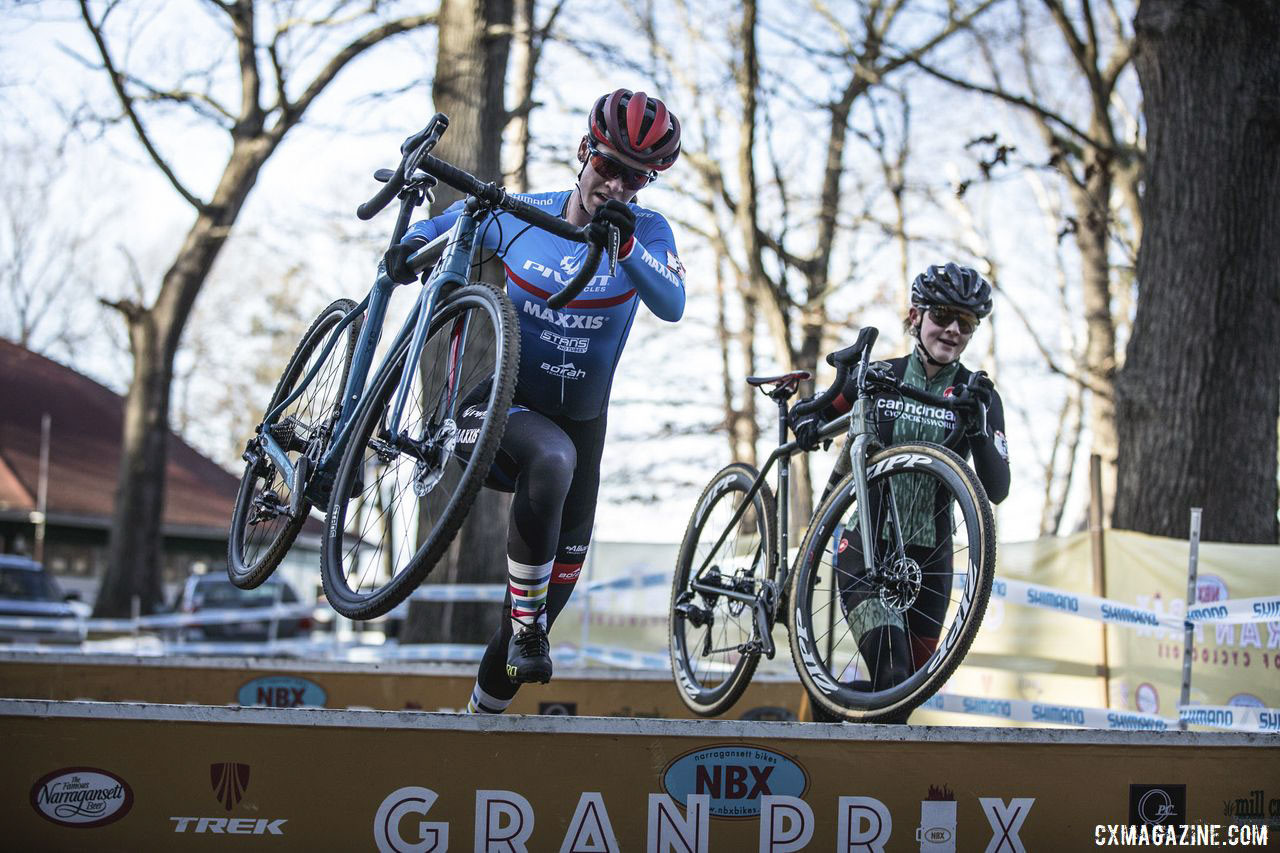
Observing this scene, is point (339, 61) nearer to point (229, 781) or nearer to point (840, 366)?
point (840, 366)

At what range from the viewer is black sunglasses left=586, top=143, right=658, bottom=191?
4.27 metres

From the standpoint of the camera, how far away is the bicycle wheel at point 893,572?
422cm

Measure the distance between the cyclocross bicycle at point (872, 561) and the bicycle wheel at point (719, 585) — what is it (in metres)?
0.02

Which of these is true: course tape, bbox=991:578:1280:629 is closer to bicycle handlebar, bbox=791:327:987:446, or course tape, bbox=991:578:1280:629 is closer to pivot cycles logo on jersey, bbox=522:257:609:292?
bicycle handlebar, bbox=791:327:987:446

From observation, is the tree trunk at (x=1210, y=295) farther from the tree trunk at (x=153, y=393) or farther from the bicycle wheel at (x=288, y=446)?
the tree trunk at (x=153, y=393)

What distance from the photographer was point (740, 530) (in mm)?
5984

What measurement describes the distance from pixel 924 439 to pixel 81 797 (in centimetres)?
315

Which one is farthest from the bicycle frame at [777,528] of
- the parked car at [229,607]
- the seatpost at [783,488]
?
the parked car at [229,607]

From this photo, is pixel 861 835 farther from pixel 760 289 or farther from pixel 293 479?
pixel 760 289

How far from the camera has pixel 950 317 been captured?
504 centimetres

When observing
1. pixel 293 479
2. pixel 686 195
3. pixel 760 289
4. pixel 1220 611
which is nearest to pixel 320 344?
pixel 293 479

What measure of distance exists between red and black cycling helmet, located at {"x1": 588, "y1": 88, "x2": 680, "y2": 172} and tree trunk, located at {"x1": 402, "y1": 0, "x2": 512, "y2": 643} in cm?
724

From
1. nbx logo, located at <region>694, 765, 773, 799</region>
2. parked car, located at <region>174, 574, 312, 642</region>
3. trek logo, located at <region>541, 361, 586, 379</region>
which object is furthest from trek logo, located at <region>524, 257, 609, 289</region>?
parked car, located at <region>174, 574, 312, 642</region>

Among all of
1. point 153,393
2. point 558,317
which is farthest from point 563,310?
point 153,393
